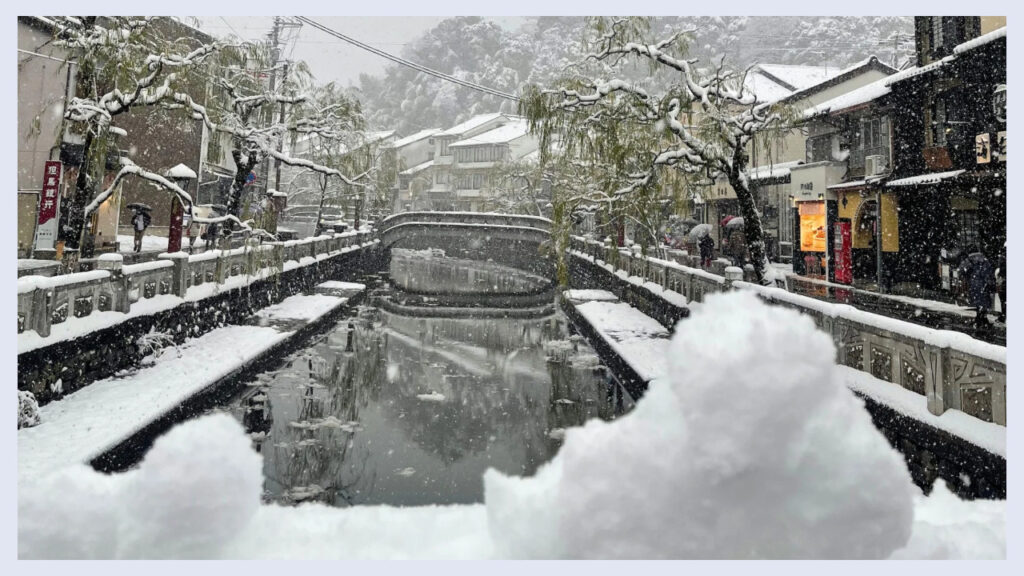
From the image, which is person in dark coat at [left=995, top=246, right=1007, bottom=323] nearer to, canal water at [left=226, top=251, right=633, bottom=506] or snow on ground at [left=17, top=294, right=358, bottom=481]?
canal water at [left=226, top=251, right=633, bottom=506]

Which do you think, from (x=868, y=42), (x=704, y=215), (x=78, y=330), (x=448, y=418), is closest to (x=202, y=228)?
(x=78, y=330)

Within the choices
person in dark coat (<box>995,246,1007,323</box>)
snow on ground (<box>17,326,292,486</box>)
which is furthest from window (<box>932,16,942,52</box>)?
snow on ground (<box>17,326,292,486</box>)

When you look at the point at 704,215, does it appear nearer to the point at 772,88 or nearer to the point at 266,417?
the point at 772,88

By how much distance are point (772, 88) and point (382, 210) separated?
16361 mm

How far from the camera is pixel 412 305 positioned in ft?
47.0

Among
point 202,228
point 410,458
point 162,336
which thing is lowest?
point 410,458

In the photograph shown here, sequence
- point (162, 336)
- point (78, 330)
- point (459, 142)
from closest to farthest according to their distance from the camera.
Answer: point (78, 330)
point (162, 336)
point (459, 142)

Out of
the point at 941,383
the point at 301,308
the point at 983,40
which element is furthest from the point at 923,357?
the point at 301,308

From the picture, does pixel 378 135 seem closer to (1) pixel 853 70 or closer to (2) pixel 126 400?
(2) pixel 126 400

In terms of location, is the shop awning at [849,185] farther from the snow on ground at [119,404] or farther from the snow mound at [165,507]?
the snow mound at [165,507]

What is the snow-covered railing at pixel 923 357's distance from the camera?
3.49 m

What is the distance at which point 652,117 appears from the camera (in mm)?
7172

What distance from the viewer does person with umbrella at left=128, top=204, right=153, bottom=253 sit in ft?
27.5

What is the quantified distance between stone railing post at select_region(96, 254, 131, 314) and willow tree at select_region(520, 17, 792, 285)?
5.59m
